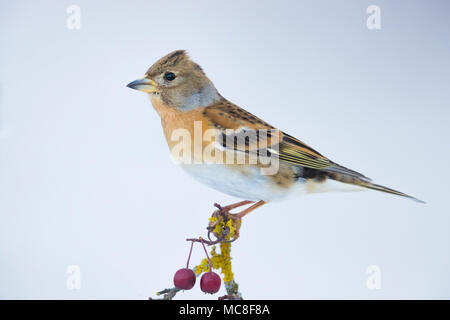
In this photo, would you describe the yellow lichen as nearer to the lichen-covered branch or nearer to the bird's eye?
the lichen-covered branch

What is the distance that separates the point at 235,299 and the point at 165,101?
0.62 meters

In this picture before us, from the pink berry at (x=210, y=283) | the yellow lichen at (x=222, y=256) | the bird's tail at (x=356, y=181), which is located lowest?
the pink berry at (x=210, y=283)

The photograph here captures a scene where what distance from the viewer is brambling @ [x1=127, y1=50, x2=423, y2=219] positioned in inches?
49.1

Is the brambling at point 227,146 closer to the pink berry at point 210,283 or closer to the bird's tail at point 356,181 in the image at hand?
the bird's tail at point 356,181

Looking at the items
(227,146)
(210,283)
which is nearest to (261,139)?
(227,146)

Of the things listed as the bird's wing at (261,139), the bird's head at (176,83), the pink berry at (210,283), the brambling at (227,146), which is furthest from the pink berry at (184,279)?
the bird's head at (176,83)

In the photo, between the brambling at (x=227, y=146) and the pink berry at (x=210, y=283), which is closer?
the pink berry at (x=210, y=283)

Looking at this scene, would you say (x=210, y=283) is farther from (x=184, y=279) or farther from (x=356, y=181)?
(x=356, y=181)

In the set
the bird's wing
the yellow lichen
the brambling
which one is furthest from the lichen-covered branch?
the bird's wing

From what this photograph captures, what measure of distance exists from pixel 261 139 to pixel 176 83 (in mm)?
315

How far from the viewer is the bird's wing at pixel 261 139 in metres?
1.31

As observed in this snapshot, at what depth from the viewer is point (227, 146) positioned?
4.18ft
